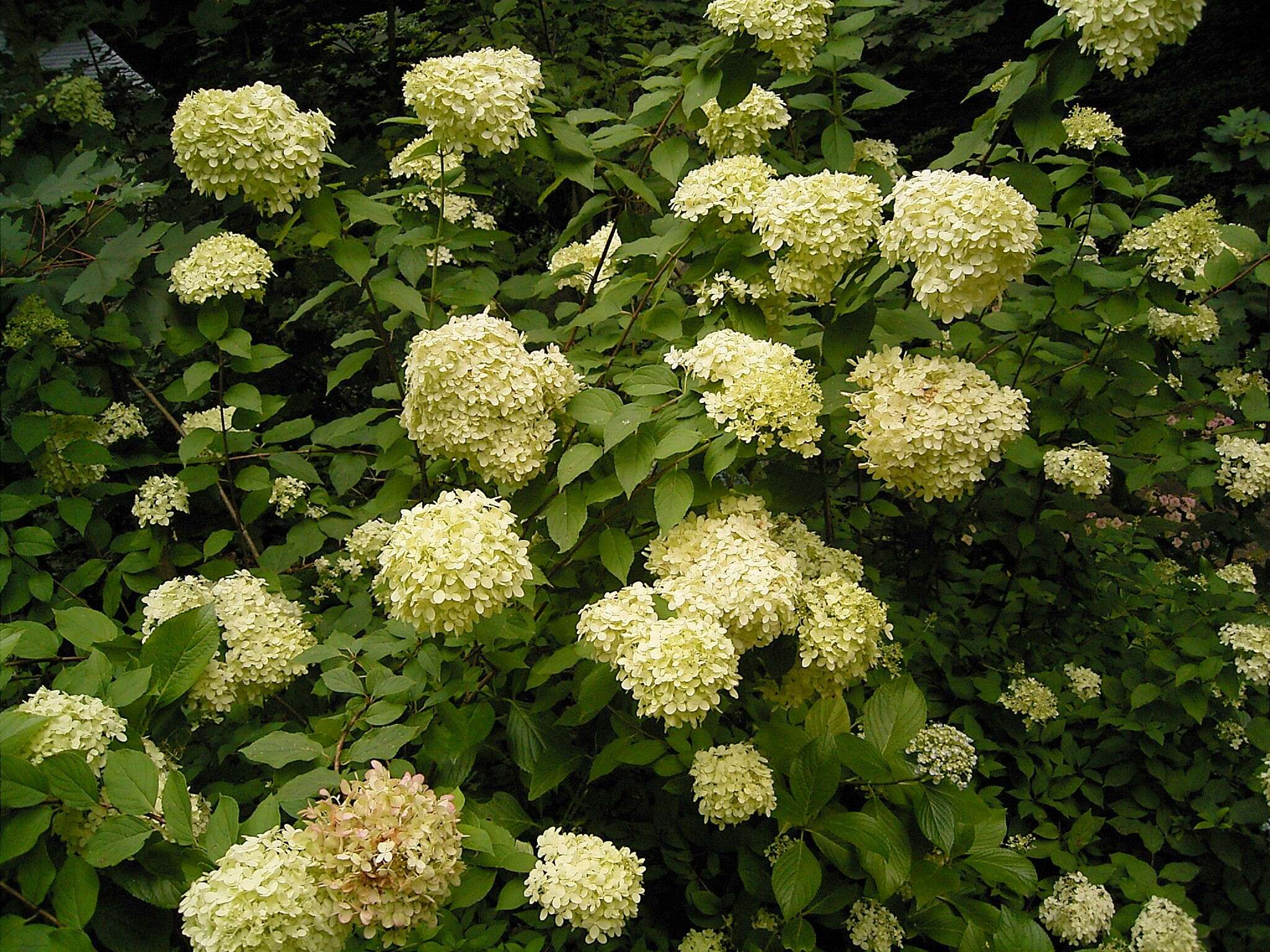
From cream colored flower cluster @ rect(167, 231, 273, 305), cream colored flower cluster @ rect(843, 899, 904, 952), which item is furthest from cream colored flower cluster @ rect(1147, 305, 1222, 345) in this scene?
cream colored flower cluster @ rect(167, 231, 273, 305)

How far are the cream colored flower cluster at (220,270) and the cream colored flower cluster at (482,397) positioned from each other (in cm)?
64

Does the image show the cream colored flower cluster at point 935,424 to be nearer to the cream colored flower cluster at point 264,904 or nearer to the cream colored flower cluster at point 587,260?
the cream colored flower cluster at point 587,260

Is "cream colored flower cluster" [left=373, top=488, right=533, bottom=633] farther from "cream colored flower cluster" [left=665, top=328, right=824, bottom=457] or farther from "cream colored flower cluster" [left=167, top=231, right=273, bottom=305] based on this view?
"cream colored flower cluster" [left=167, top=231, right=273, bottom=305]

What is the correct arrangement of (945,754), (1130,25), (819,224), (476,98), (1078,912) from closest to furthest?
(1130,25), (819,224), (476,98), (945,754), (1078,912)

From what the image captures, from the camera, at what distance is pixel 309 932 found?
1.28m

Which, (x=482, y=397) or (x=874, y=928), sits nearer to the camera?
(x=482, y=397)

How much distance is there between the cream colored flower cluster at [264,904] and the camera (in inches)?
47.6

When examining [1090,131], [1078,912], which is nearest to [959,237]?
[1090,131]

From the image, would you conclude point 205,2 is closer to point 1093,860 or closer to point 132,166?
point 132,166

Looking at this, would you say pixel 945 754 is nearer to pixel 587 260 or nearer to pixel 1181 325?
pixel 1181 325

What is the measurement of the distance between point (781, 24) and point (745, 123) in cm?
40

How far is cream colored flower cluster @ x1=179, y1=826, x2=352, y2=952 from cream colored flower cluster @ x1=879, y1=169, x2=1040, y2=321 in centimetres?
143

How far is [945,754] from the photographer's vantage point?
88.0 inches

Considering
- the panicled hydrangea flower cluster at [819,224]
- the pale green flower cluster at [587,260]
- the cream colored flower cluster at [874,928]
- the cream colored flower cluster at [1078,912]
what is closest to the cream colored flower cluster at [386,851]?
the cream colored flower cluster at [874,928]
